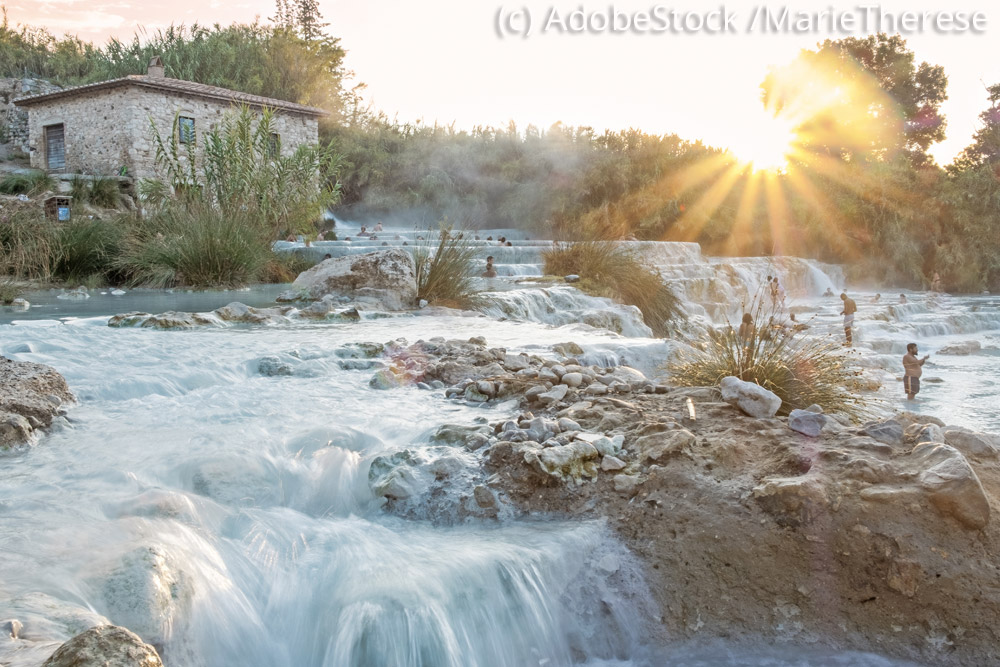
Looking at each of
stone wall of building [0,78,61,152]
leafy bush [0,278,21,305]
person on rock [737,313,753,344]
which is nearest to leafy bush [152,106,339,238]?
leafy bush [0,278,21,305]

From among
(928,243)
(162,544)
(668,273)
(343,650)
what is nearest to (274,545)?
(162,544)

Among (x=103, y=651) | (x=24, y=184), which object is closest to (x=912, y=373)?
(x=103, y=651)

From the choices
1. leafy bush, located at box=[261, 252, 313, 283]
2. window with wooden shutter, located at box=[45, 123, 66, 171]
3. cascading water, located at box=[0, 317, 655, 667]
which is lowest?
cascading water, located at box=[0, 317, 655, 667]

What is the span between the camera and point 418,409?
4191 mm

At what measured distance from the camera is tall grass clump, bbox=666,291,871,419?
13.4 feet

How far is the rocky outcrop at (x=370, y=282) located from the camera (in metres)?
9.37

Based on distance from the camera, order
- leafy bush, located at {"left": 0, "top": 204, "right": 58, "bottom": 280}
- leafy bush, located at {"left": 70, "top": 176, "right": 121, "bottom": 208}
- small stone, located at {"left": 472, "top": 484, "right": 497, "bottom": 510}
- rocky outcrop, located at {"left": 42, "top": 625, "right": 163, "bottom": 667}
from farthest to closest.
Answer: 1. leafy bush, located at {"left": 70, "top": 176, "right": 121, "bottom": 208}
2. leafy bush, located at {"left": 0, "top": 204, "right": 58, "bottom": 280}
3. small stone, located at {"left": 472, "top": 484, "right": 497, "bottom": 510}
4. rocky outcrop, located at {"left": 42, "top": 625, "right": 163, "bottom": 667}

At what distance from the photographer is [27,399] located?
3688mm

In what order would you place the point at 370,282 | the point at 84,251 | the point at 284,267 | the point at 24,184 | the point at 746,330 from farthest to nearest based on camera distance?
the point at 24,184
the point at 284,267
the point at 84,251
the point at 370,282
the point at 746,330

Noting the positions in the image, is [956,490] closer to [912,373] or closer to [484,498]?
[484,498]

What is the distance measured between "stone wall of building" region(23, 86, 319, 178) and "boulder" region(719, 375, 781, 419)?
2021cm

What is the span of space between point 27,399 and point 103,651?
2.68 m

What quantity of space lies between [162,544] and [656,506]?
1.79m

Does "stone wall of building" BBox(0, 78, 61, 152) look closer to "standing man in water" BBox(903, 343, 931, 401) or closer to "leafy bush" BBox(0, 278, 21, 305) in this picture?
"leafy bush" BBox(0, 278, 21, 305)
